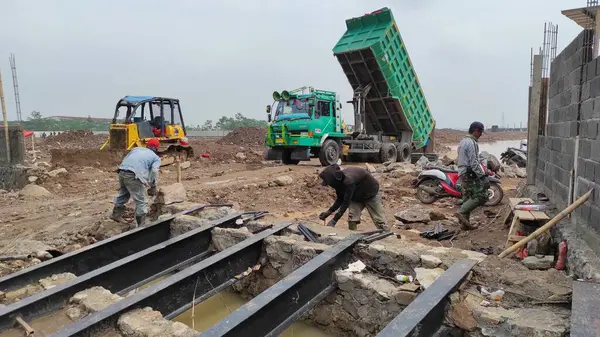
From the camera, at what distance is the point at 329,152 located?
13141 mm

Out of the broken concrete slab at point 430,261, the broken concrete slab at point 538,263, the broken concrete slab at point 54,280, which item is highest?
the broken concrete slab at point 430,261

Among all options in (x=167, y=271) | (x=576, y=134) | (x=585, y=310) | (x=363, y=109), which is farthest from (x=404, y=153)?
(x=585, y=310)

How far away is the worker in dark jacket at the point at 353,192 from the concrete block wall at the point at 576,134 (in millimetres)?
2147

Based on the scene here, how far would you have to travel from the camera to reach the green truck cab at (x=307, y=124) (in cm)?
1261

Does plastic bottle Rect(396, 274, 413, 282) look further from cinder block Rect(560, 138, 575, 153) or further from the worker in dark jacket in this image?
cinder block Rect(560, 138, 575, 153)

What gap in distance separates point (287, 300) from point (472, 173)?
12.3 ft

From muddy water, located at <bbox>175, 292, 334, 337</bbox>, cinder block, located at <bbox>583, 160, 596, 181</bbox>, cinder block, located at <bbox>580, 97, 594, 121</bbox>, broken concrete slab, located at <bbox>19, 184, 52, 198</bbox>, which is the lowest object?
muddy water, located at <bbox>175, 292, 334, 337</bbox>

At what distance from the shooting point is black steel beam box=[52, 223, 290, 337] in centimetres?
Answer: 304

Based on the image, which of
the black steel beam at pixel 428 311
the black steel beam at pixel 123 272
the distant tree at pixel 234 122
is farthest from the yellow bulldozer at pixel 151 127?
the distant tree at pixel 234 122

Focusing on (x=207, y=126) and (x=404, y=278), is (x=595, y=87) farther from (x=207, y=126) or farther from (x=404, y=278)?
(x=207, y=126)

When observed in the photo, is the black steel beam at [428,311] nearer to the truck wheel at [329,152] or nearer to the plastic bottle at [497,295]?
the plastic bottle at [497,295]

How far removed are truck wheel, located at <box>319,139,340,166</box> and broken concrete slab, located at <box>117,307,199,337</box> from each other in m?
10.0

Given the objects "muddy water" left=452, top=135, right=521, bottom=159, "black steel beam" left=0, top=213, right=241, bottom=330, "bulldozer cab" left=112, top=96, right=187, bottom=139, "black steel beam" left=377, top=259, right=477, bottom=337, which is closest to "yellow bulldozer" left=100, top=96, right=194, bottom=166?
"bulldozer cab" left=112, top=96, right=187, bottom=139

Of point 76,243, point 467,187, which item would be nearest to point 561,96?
point 467,187
